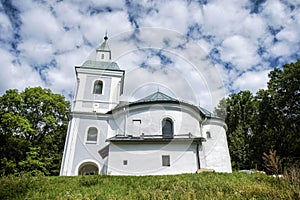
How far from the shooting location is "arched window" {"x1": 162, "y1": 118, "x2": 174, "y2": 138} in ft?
56.6

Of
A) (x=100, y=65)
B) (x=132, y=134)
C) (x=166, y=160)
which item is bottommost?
(x=166, y=160)

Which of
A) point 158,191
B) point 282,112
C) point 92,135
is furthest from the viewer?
point 282,112

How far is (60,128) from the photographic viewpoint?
27.1 meters

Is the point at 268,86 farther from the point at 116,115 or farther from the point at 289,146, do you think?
the point at 116,115

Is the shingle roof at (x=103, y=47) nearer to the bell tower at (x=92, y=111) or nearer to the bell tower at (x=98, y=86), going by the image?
the bell tower at (x=92, y=111)

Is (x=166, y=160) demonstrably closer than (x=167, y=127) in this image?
Yes

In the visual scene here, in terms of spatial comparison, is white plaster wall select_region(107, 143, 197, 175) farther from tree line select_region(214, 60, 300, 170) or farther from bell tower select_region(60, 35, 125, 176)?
tree line select_region(214, 60, 300, 170)

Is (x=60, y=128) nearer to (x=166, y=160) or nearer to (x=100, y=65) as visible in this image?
(x=100, y=65)

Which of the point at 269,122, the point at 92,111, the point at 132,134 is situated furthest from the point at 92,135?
the point at 269,122

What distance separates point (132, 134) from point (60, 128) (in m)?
13.4

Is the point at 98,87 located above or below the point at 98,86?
below

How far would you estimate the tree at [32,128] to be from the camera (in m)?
23.0

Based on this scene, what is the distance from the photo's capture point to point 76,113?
64.5 ft

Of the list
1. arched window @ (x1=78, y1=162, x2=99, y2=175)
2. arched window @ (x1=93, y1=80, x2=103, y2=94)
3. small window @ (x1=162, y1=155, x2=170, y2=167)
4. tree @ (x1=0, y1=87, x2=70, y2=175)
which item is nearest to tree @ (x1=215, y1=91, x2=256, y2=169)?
small window @ (x1=162, y1=155, x2=170, y2=167)
